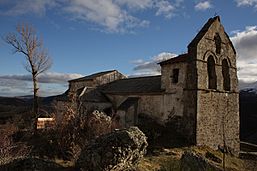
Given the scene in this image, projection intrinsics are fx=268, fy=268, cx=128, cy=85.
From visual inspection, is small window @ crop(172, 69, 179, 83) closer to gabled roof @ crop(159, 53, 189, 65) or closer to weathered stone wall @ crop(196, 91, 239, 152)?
gabled roof @ crop(159, 53, 189, 65)

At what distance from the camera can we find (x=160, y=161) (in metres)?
17.0

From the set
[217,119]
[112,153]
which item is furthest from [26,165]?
[217,119]

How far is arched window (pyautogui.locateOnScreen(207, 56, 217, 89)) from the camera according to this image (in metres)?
22.8

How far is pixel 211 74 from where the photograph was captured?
910 inches

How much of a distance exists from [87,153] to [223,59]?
16.4m

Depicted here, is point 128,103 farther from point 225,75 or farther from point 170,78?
point 225,75

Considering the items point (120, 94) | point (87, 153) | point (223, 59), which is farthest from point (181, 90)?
point (87, 153)

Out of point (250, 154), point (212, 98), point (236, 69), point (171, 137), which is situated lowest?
point (250, 154)

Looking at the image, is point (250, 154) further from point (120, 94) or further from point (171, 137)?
point (120, 94)

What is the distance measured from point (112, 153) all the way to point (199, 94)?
11151mm

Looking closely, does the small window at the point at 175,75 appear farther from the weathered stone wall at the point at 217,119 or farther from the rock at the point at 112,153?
the rock at the point at 112,153

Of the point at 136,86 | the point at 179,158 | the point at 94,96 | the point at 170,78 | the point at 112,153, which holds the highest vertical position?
the point at 170,78

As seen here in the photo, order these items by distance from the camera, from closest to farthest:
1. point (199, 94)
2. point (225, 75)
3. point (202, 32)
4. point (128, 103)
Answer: point (199, 94) → point (202, 32) → point (225, 75) → point (128, 103)

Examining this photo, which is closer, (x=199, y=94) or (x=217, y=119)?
(x=199, y=94)
